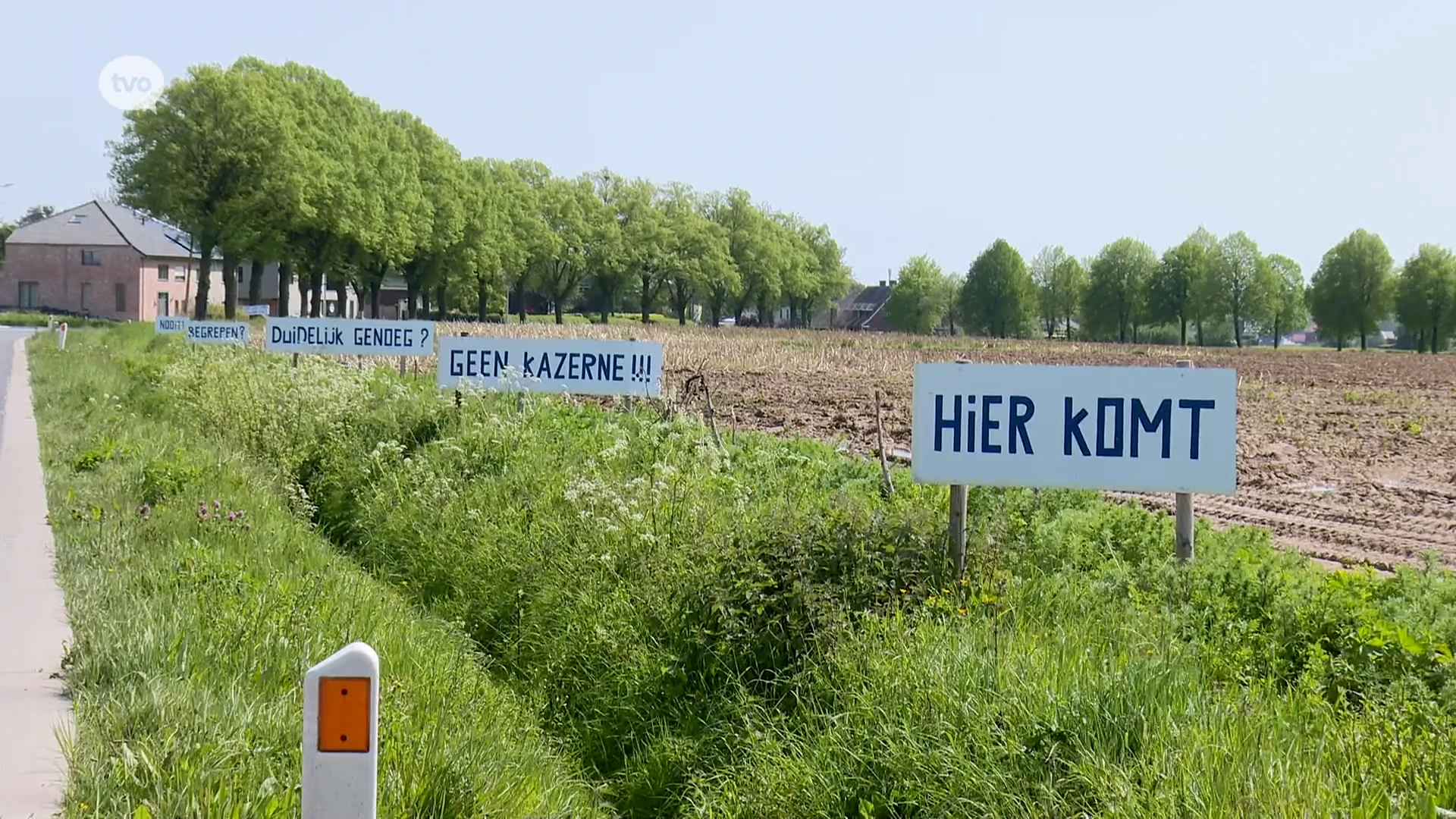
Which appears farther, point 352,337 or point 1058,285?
point 1058,285

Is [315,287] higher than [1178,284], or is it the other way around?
[1178,284]

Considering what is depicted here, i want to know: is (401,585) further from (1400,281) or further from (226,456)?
(1400,281)

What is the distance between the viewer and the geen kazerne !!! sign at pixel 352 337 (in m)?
17.5

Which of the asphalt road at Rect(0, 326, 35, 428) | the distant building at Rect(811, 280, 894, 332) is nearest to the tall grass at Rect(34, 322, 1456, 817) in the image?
the asphalt road at Rect(0, 326, 35, 428)

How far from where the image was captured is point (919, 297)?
5261 inches

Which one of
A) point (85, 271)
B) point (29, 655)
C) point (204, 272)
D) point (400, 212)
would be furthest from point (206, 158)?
point (29, 655)

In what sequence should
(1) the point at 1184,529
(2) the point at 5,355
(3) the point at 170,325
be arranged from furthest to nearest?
(3) the point at 170,325 → (2) the point at 5,355 → (1) the point at 1184,529

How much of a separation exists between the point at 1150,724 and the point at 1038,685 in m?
0.49

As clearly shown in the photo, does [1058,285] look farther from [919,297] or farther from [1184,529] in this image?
[1184,529]

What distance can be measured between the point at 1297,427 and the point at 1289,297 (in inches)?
3851

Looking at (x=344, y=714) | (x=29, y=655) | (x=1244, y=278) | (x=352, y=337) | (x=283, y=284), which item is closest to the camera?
(x=344, y=714)

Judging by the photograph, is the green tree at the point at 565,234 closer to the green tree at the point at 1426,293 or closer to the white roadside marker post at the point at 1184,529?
the green tree at the point at 1426,293

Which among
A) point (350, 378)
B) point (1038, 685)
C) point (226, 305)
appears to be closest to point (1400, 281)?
point (226, 305)

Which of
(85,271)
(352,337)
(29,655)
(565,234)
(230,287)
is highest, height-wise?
(565,234)
